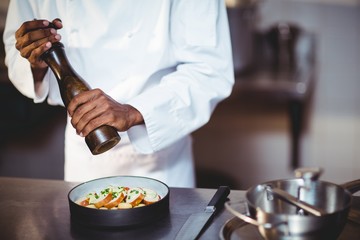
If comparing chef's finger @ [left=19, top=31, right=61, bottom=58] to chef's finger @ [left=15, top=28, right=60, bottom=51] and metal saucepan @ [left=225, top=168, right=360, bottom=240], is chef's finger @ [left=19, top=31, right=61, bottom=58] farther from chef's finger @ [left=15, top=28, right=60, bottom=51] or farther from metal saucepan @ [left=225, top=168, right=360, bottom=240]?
metal saucepan @ [left=225, top=168, right=360, bottom=240]

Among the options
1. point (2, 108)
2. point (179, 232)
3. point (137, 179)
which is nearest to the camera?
point (179, 232)

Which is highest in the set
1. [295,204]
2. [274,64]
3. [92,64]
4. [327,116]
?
[92,64]

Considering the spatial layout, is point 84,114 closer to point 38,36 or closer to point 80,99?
point 80,99

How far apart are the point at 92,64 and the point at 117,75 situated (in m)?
0.08

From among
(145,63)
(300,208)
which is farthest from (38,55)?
(300,208)

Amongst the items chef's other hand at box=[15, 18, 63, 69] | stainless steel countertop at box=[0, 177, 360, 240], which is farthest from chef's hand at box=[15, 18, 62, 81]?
stainless steel countertop at box=[0, 177, 360, 240]

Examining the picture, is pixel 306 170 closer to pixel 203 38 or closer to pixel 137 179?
pixel 137 179

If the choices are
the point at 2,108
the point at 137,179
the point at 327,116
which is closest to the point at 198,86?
the point at 137,179

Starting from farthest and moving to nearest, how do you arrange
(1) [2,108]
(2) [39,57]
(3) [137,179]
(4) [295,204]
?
(1) [2,108] → (2) [39,57] → (3) [137,179] → (4) [295,204]

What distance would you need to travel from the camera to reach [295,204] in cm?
93

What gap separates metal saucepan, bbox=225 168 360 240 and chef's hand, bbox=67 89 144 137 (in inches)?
14.9

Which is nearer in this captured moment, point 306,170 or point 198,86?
point 306,170

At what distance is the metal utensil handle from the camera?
118 cm

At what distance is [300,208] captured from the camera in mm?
975
